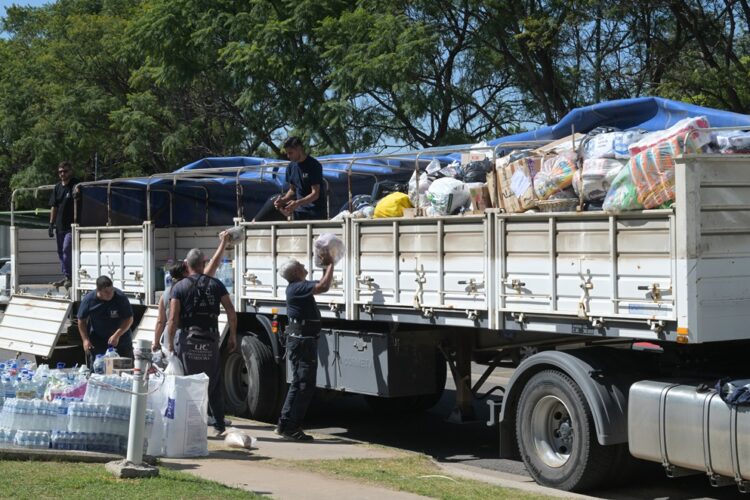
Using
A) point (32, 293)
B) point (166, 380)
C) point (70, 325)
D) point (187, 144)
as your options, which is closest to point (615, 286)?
point (166, 380)

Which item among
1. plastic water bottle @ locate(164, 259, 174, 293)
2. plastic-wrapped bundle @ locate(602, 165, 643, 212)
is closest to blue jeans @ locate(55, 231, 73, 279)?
plastic water bottle @ locate(164, 259, 174, 293)

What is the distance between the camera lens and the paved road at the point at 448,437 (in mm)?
8555

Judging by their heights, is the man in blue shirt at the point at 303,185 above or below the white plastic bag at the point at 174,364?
above

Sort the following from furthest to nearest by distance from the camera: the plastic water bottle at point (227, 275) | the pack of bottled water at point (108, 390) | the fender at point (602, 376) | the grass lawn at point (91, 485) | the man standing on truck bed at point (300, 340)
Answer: the plastic water bottle at point (227, 275), the man standing on truck bed at point (300, 340), the pack of bottled water at point (108, 390), the fender at point (602, 376), the grass lawn at point (91, 485)

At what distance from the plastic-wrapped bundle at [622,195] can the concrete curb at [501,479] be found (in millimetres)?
2159

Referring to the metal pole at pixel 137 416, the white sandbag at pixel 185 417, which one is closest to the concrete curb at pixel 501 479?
the white sandbag at pixel 185 417

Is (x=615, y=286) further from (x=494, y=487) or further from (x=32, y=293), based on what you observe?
(x=32, y=293)

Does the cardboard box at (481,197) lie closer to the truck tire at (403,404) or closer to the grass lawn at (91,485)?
the grass lawn at (91,485)

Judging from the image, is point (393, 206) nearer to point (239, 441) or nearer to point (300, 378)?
point (300, 378)

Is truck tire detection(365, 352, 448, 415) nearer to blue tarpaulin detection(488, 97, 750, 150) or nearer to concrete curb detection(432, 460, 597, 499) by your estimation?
concrete curb detection(432, 460, 597, 499)

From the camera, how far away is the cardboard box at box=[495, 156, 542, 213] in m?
8.73

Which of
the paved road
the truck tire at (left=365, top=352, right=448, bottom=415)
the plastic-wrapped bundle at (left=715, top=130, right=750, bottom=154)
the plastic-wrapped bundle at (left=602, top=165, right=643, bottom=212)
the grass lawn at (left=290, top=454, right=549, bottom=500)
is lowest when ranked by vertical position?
the paved road

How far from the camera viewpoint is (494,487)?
826cm

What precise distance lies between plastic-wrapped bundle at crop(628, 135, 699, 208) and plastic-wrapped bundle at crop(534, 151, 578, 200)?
0.83 m
